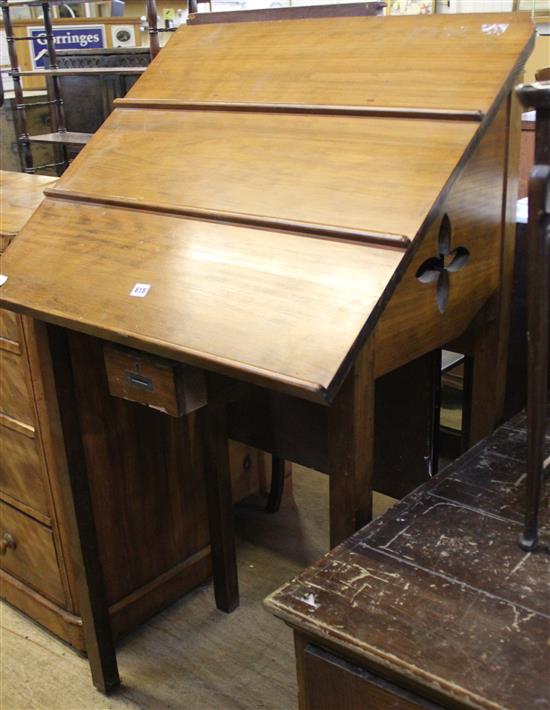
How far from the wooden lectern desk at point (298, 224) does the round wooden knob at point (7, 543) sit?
0.53 meters

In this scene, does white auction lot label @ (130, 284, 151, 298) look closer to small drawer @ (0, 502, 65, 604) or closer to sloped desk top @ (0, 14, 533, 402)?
sloped desk top @ (0, 14, 533, 402)

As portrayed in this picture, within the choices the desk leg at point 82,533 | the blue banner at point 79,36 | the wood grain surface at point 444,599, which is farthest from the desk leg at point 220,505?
the blue banner at point 79,36

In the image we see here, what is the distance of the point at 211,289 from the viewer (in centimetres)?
124

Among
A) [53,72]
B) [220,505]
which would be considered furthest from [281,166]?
[53,72]

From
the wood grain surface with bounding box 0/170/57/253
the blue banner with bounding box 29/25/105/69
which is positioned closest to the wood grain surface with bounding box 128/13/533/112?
the wood grain surface with bounding box 0/170/57/253

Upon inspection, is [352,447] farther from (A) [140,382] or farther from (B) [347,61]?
(B) [347,61]

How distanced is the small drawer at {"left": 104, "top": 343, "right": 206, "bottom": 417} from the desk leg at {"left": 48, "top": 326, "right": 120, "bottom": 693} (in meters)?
0.21

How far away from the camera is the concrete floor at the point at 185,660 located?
1.87 metres

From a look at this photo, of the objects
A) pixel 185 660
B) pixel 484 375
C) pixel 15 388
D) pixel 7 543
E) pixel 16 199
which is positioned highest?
pixel 16 199

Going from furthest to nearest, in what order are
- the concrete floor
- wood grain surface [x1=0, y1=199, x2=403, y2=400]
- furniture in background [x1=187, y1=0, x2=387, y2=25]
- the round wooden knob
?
the round wooden knob → the concrete floor → furniture in background [x1=187, y1=0, x2=387, y2=25] → wood grain surface [x1=0, y1=199, x2=403, y2=400]

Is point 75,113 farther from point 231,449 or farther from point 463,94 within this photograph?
point 463,94

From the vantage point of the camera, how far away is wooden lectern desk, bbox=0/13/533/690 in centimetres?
115

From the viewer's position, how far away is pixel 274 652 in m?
2.01

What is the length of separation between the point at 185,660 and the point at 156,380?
943 mm
